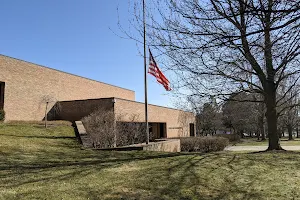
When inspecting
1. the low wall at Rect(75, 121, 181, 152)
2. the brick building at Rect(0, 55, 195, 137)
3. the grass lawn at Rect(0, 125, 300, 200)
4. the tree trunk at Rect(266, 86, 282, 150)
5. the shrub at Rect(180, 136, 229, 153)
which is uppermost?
the brick building at Rect(0, 55, 195, 137)

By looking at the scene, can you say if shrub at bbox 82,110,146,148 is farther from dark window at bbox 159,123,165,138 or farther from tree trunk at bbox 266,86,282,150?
dark window at bbox 159,123,165,138

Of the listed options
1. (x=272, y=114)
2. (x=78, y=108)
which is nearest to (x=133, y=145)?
(x=272, y=114)

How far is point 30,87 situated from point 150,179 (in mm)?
22158

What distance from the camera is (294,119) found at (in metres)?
54.0

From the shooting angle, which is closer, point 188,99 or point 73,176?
point 73,176

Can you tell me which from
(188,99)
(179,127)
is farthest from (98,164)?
(179,127)

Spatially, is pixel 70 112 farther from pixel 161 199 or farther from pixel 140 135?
pixel 161 199

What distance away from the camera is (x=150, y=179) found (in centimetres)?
622

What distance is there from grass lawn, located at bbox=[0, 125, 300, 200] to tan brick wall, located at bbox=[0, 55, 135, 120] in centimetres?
1618

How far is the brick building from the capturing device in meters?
23.1

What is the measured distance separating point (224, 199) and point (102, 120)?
12793mm

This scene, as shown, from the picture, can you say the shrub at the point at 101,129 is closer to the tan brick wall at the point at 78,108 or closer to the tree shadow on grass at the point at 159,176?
the tan brick wall at the point at 78,108

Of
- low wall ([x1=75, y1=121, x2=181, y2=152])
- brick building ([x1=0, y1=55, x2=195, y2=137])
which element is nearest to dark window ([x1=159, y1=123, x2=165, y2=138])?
brick building ([x1=0, y1=55, x2=195, y2=137])

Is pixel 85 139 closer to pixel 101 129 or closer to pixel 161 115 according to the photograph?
pixel 101 129
